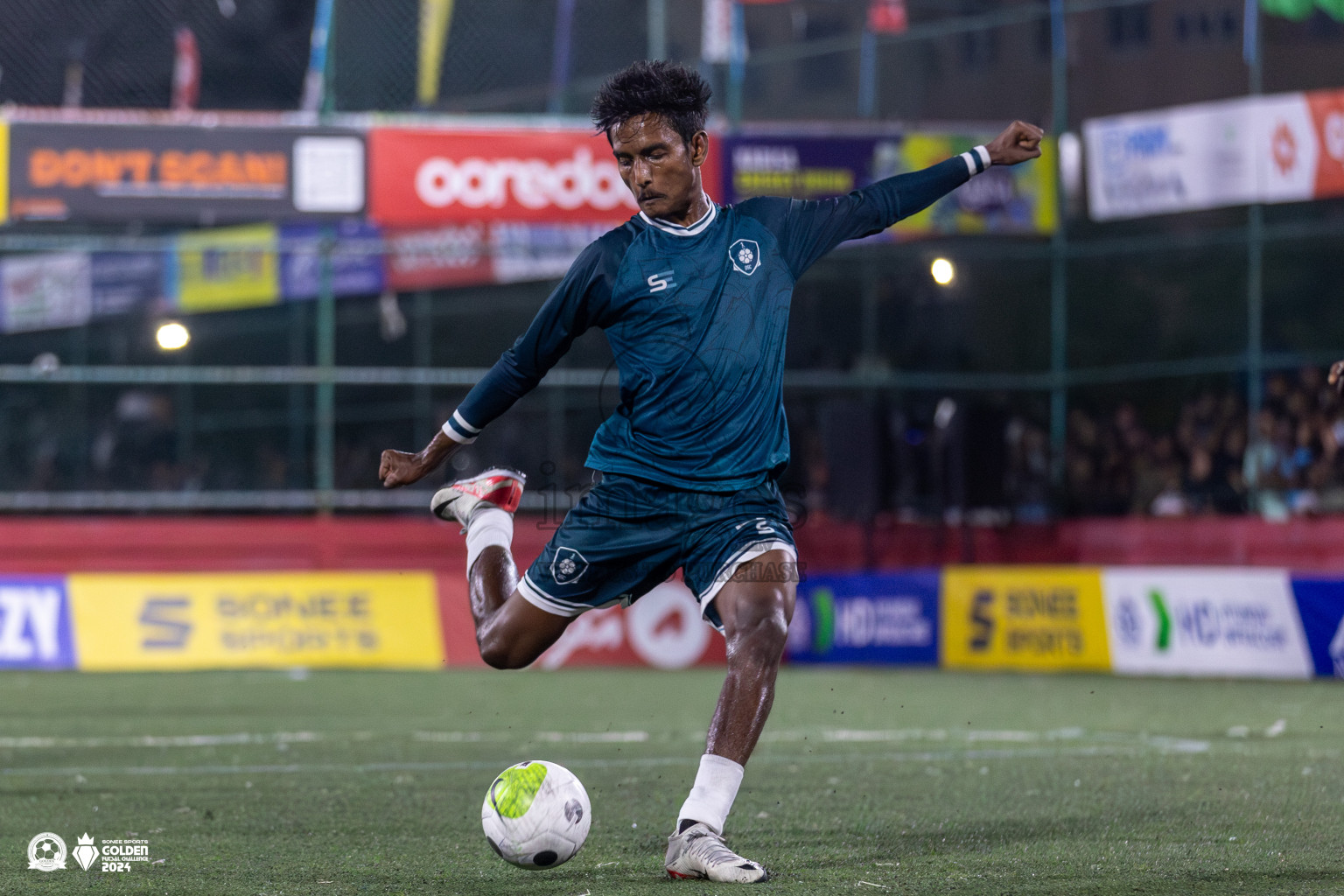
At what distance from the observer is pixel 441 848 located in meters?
6.12

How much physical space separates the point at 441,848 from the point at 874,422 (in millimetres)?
13943

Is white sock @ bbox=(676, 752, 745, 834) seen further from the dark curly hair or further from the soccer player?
the dark curly hair

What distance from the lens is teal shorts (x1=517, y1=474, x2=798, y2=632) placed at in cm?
560

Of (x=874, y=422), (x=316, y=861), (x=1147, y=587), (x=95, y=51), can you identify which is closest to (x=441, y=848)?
(x=316, y=861)

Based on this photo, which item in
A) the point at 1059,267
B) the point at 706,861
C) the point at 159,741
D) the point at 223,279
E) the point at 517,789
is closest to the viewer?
the point at 706,861

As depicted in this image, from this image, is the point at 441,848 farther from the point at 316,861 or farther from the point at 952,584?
the point at 952,584

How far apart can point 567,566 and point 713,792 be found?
843 millimetres

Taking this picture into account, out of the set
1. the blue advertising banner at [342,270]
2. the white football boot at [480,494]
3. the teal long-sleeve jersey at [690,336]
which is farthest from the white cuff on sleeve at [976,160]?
the blue advertising banner at [342,270]

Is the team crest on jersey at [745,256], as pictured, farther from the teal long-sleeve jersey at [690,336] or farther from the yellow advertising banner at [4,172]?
the yellow advertising banner at [4,172]

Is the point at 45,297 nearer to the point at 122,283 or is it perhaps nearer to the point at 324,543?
the point at 122,283

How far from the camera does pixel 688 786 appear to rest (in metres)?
8.11

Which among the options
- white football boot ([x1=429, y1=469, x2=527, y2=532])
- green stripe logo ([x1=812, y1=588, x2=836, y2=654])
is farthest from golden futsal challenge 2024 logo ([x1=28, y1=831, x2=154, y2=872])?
green stripe logo ([x1=812, y1=588, x2=836, y2=654])

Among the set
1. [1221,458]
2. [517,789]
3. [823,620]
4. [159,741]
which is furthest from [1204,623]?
[517,789]

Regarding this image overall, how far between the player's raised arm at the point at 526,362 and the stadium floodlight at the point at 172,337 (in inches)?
628
